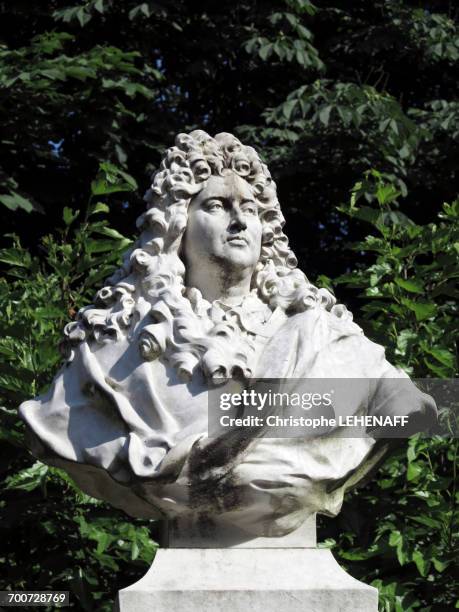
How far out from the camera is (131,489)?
538 centimetres

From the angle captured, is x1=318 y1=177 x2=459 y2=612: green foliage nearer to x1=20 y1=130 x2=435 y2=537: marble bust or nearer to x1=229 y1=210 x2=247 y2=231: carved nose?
x1=20 y1=130 x2=435 y2=537: marble bust

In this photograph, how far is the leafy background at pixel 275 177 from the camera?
22.7 feet

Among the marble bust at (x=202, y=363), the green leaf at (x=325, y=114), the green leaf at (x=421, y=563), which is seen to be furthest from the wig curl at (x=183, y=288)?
the green leaf at (x=325, y=114)

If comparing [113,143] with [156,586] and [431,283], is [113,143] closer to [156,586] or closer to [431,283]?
[431,283]

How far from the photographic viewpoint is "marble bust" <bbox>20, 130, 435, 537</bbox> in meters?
5.28

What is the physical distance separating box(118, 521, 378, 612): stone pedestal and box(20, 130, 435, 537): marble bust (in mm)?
88

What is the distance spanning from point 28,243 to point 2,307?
2.10 m

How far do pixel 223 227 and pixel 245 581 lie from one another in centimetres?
140

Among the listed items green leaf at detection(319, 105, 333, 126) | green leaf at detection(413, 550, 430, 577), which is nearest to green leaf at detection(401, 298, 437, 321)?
green leaf at detection(413, 550, 430, 577)

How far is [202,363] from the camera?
5.39 metres

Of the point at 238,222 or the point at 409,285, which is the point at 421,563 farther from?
the point at 238,222

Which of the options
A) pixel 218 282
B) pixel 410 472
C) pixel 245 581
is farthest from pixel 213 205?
pixel 410 472

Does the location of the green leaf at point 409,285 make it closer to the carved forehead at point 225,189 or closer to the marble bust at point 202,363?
the marble bust at point 202,363

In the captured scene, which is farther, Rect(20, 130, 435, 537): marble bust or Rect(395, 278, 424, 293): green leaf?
Rect(395, 278, 424, 293): green leaf
